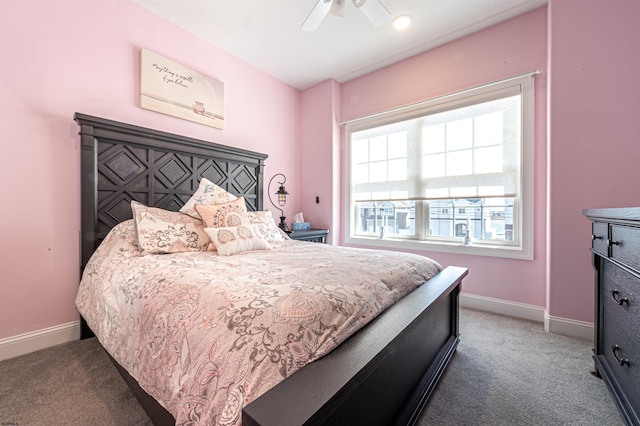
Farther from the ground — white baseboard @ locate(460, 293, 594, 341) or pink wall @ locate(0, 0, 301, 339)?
pink wall @ locate(0, 0, 301, 339)

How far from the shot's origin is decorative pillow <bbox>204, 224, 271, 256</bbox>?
6.16ft

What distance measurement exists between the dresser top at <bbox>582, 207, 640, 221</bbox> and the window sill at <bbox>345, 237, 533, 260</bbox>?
1.16 metres

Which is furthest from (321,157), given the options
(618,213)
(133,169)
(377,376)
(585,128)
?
(377,376)

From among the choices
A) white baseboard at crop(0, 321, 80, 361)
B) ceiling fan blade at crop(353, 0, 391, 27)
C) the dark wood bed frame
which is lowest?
white baseboard at crop(0, 321, 80, 361)

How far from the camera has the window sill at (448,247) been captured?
8.25 ft

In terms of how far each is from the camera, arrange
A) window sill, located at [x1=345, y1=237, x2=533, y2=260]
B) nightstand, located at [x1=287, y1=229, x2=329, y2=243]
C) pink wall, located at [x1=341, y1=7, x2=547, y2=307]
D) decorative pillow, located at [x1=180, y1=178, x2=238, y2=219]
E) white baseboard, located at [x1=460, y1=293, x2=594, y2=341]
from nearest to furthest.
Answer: white baseboard, located at [x1=460, y1=293, x2=594, y2=341] < decorative pillow, located at [x1=180, y1=178, x2=238, y2=219] < pink wall, located at [x1=341, y1=7, x2=547, y2=307] < window sill, located at [x1=345, y1=237, x2=533, y2=260] < nightstand, located at [x1=287, y1=229, x2=329, y2=243]

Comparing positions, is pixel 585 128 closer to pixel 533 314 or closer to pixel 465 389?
pixel 533 314

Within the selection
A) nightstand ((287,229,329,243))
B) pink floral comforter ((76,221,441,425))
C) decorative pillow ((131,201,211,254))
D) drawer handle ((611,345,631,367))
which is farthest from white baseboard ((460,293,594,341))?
decorative pillow ((131,201,211,254))

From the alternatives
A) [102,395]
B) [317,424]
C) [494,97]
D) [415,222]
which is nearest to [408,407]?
[317,424]

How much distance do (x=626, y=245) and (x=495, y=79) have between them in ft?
6.93

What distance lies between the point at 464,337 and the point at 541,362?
48 cm

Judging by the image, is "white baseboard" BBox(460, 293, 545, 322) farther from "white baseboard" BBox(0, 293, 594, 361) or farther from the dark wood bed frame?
the dark wood bed frame

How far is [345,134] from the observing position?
12.3 feet

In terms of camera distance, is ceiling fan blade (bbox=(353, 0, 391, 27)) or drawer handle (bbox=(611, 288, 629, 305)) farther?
ceiling fan blade (bbox=(353, 0, 391, 27))
